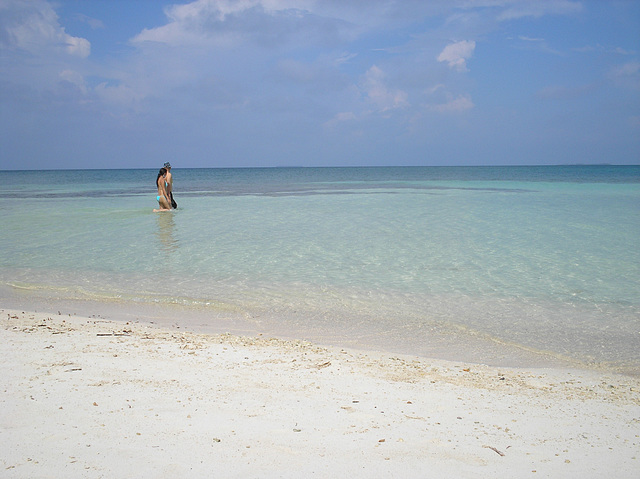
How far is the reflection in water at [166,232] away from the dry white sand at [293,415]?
19.9 feet

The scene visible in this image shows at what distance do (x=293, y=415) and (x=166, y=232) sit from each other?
10591mm

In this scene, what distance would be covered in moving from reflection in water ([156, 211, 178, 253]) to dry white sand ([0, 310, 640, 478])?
606 cm

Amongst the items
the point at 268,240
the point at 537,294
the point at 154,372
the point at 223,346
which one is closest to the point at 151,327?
the point at 223,346

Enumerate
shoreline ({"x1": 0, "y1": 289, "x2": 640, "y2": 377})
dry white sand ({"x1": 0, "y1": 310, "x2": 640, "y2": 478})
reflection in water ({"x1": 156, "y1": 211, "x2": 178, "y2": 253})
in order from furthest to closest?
reflection in water ({"x1": 156, "y1": 211, "x2": 178, "y2": 253}) → shoreline ({"x1": 0, "y1": 289, "x2": 640, "y2": 377}) → dry white sand ({"x1": 0, "y1": 310, "x2": 640, "y2": 478})

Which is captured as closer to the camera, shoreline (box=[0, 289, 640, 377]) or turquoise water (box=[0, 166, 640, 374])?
shoreline (box=[0, 289, 640, 377])

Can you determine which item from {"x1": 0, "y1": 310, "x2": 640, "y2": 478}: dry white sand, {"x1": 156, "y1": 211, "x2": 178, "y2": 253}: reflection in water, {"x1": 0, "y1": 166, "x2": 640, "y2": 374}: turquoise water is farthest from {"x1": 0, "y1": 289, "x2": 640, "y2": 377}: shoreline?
{"x1": 156, "y1": 211, "x2": 178, "y2": 253}: reflection in water

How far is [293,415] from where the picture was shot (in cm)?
328

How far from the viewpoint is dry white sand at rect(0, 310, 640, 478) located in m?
2.72

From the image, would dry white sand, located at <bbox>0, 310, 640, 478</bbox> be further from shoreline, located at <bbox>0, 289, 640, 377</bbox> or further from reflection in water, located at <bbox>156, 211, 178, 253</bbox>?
reflection in water, located at <bbox>156, 211, 178, 253</bbox>

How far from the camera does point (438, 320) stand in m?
5.99

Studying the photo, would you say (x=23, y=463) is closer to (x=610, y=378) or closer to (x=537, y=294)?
(x=610, y=378)

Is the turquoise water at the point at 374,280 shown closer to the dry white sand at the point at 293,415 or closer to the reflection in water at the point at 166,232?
the reflection in water at the point at 166,232

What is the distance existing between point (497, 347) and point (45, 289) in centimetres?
635

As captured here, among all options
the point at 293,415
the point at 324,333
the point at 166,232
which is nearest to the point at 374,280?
the point at 324,333
